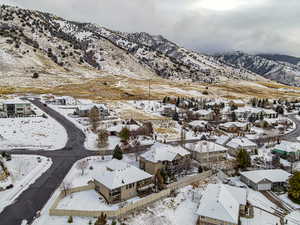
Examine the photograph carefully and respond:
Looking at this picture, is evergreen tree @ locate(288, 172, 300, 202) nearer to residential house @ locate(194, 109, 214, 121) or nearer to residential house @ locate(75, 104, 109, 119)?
residential house @ locate(194, 109, 214, 121)

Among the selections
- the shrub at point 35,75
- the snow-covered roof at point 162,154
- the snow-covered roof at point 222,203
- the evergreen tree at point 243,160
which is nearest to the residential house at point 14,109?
the snow-covered roof at point 162,154

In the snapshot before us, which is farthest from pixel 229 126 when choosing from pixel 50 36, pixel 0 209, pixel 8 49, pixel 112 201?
pixel 50 36

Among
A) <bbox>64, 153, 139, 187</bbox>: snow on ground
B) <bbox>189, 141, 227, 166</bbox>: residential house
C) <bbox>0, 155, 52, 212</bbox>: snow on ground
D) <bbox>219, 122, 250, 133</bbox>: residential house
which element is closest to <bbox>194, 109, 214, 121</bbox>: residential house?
<bbox>219, 122, 250, 133</bbox>: residential house

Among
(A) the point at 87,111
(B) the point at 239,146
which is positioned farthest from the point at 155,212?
(A) the point at 87,111

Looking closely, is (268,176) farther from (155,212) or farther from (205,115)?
(205,115)

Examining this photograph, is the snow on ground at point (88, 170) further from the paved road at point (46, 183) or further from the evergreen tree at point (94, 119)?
the evergreen tree at point (94, 119)

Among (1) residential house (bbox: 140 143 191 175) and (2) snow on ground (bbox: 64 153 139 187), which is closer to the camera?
(2) snow on ground (bbox: 64 153 139 187)
